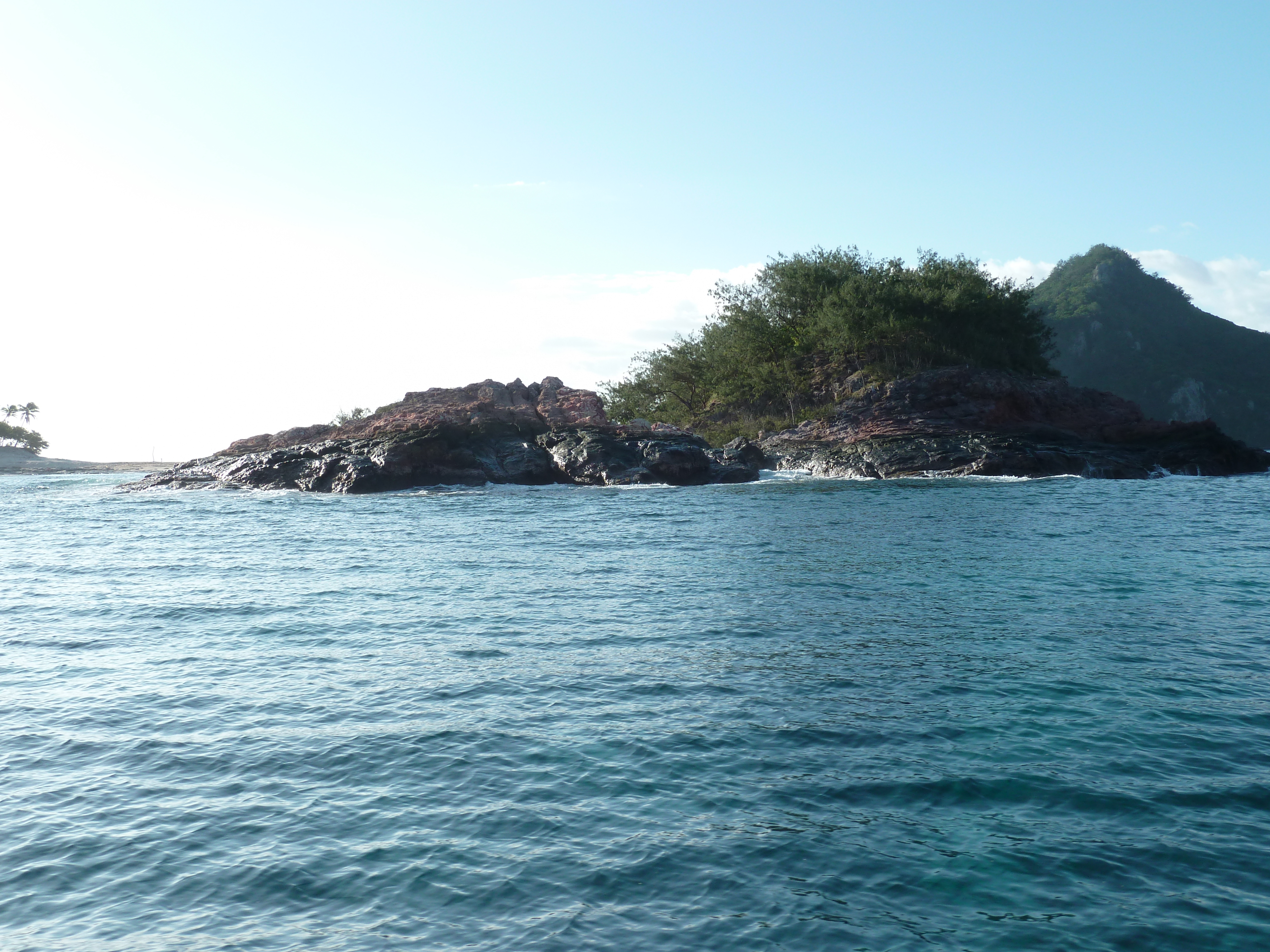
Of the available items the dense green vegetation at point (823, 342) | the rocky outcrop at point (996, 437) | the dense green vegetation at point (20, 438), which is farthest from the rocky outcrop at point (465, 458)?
the dense green vegetation at point (20, 438)

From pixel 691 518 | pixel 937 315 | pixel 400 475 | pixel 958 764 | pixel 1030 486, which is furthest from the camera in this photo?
pixel 937 315

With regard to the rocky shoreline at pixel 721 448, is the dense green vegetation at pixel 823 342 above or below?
above

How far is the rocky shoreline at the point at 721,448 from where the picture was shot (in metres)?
46.2

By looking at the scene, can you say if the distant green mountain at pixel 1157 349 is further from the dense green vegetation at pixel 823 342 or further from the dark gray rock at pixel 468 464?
the dark gray rock at pixel 468 464

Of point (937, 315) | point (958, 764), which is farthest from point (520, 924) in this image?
point (937, 315)

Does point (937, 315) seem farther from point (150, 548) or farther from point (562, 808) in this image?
point (562, 808)

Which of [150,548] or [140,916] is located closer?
[140,916]

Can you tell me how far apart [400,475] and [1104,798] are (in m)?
41.0

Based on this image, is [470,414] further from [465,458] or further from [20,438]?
[20,438]

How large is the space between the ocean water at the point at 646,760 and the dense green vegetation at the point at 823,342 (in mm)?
47160

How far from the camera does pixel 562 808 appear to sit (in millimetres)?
7090

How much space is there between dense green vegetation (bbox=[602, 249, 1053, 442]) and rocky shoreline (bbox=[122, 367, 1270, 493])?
717 centimetres

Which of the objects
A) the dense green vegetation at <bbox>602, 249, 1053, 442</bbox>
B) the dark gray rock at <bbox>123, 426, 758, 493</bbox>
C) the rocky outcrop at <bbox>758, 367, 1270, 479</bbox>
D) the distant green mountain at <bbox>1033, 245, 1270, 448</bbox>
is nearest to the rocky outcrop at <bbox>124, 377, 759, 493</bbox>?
the dark gray rock at <bbox>123, 426, 758, 493</bbox>

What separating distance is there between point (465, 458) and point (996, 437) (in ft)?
97.0
